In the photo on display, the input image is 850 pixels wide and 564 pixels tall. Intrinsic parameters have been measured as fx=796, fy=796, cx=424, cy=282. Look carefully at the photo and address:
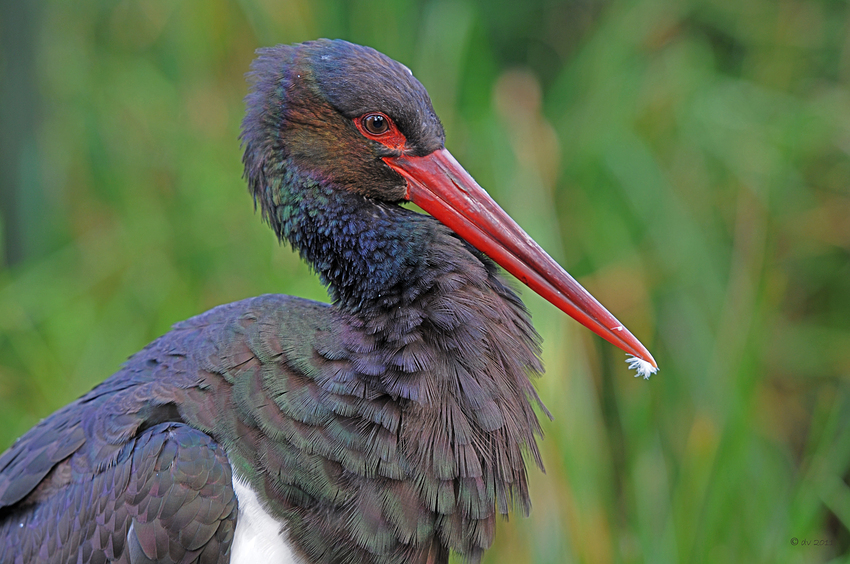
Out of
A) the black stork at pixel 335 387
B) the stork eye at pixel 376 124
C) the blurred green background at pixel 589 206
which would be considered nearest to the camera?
the black stork at pixel 335 387

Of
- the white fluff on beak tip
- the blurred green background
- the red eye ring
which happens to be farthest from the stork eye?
the blurred green background

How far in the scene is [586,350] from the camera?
115 inches

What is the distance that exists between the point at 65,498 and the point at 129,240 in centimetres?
204

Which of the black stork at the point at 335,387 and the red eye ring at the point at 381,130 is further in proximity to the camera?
the red eye ring at the point at 381,130

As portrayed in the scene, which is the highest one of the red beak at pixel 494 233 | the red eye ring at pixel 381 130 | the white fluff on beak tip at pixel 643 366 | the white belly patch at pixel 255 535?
the red eye ring at pixel 381 130

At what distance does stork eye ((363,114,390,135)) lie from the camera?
68.1 inches

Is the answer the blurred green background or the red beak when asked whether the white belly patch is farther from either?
the blurred green background

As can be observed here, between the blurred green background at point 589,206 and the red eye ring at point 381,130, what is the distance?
92cm

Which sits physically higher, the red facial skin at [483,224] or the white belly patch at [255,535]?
the red facial skin at [483,224]

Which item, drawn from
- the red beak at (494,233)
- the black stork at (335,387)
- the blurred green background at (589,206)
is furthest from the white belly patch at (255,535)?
the blurred green background at (589,206)

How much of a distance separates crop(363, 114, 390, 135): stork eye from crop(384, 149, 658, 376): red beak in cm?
7

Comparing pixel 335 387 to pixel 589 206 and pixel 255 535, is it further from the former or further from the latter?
pixel 589 206

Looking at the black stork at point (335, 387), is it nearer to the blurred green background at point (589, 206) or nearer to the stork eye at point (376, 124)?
the stork eye at point (376, 124)

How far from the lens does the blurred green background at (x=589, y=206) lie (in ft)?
8.36
